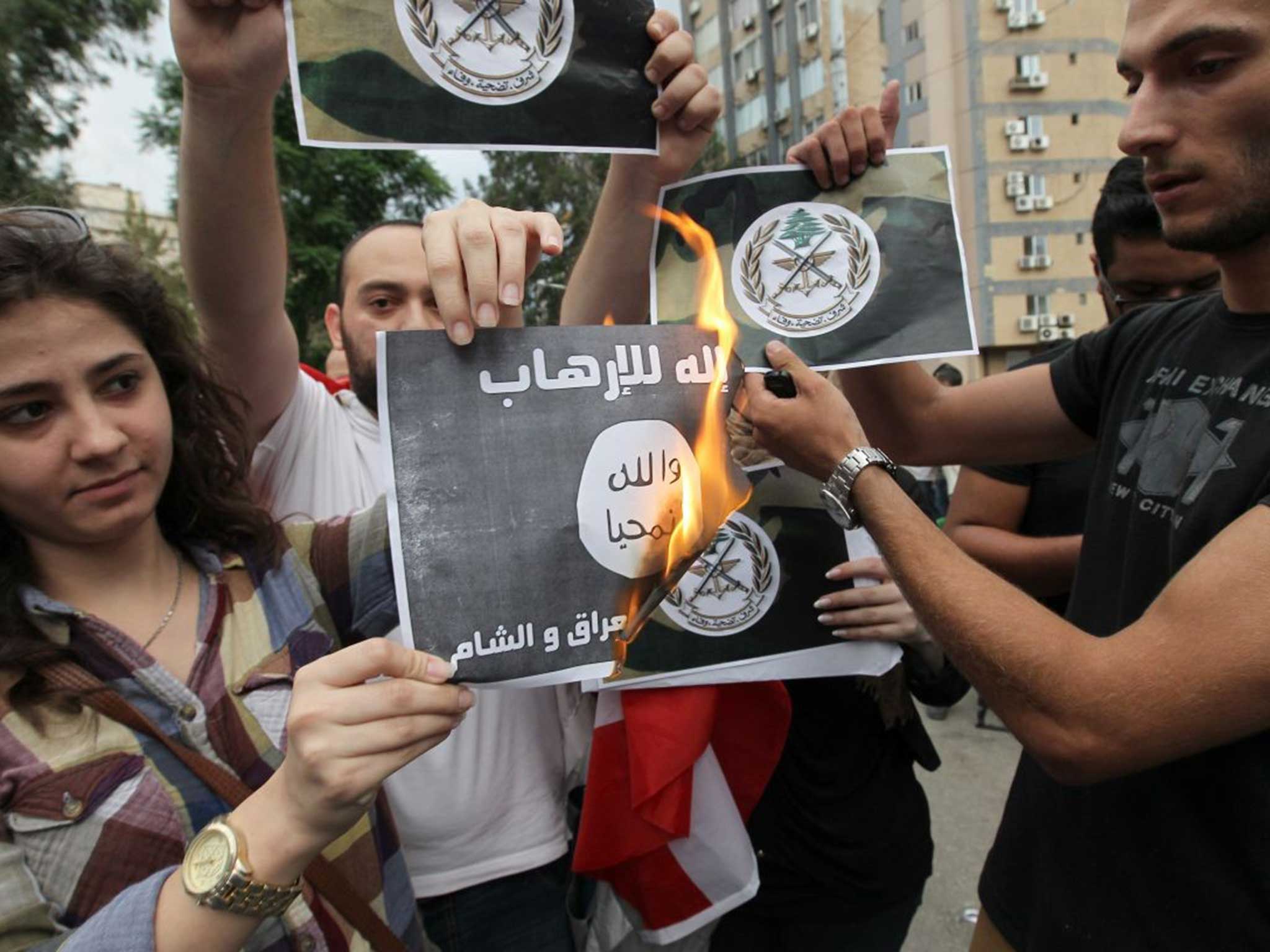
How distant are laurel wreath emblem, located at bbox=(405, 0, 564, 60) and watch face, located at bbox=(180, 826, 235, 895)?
42.1 inches

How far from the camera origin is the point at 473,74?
4.07ft

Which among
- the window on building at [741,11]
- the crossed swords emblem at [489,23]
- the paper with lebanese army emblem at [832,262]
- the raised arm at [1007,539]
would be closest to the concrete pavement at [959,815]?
the raised arm at [1007,539]

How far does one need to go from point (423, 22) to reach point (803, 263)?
74 centimetres

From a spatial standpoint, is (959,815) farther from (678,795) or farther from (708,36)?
(708,36)

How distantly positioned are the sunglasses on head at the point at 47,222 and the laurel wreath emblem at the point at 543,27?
1.89 feet

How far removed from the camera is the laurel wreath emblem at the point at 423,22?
3.92 feet

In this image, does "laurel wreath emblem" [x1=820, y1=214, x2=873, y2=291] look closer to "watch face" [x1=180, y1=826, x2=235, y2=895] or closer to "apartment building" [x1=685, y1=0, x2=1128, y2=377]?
"watch face" [x1=180, y1=826, x2=235, y2=895]

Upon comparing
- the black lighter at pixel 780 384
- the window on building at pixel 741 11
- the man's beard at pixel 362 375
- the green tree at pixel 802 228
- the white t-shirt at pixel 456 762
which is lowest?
the white t-shirt at pixel 456 762

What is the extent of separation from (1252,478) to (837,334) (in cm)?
65

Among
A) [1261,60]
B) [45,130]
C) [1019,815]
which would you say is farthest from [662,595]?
[45,130]

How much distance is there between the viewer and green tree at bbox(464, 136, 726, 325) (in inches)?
739

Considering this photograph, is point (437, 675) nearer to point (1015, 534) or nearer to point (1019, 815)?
point (1019, 815)

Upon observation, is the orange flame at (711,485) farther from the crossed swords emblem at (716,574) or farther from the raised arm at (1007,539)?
the raised arm at (1007,539)

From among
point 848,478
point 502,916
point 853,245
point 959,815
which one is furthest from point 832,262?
point 959,815
